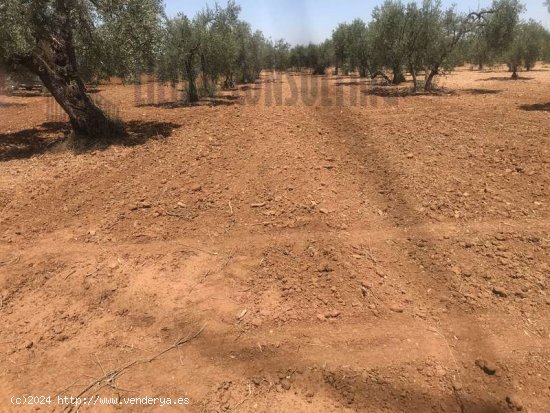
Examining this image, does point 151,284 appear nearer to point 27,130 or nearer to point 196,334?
point 196,334

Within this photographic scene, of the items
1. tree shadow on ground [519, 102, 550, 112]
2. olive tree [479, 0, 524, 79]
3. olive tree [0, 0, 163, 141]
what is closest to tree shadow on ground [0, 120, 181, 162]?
olive tree [0, 0, 163, 141]

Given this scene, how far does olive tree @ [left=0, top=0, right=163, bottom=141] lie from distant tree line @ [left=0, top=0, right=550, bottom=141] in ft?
0.07

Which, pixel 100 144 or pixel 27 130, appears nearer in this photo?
pixel 100 144

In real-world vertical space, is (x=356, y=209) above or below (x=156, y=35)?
below

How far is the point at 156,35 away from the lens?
971 centimetres

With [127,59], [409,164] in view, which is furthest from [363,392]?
[127,59]

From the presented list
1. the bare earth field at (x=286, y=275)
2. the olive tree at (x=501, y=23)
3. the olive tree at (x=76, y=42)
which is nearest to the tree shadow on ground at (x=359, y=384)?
the bare earth field at (x=286, y=275)

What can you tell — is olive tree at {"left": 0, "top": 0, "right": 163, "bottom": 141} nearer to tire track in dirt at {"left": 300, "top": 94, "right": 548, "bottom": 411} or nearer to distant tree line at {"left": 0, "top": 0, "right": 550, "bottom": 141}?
distant tree line at {"left": 0, "top": 0, "right": 550, "bottom": 141}

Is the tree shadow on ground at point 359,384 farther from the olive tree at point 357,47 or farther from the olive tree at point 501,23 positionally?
the olive tree at point 357,47

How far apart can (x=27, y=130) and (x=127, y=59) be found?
14.8 ft

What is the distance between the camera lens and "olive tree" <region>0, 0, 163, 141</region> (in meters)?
8.01

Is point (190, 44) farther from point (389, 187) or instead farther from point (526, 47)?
point (526, 47)

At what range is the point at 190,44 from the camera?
→ 679 inches

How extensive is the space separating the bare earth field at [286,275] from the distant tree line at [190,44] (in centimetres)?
224
